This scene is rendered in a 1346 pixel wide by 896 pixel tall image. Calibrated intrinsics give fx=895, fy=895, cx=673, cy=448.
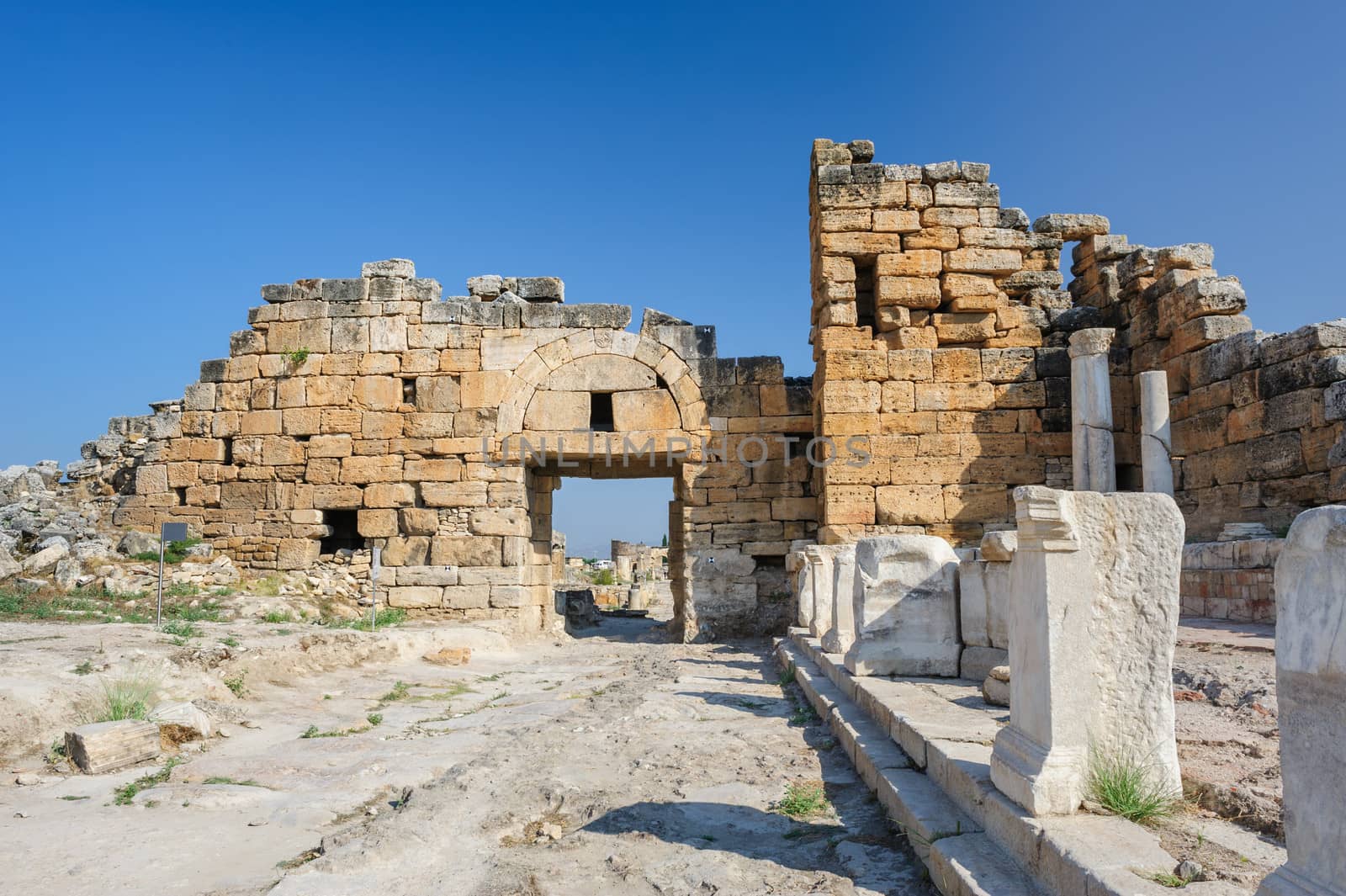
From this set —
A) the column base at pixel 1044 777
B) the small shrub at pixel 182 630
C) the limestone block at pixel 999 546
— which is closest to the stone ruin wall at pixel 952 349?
the limestone block at pixel 999 546

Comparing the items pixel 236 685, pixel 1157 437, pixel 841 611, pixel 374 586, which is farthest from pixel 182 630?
pixel 1157 437

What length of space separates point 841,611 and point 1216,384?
6.05m

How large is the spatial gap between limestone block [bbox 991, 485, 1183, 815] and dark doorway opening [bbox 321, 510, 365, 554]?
1186 cm

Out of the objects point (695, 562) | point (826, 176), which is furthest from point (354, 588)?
point (826, 176)

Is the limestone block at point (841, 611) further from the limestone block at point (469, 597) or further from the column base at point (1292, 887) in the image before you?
the limestone block at point (469, 597)

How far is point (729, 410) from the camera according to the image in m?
12.9

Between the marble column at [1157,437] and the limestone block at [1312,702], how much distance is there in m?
10.0

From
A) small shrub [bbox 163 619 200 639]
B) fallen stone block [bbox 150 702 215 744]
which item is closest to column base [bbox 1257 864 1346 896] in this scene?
fallen stone block [bbox 150 702 215 744]

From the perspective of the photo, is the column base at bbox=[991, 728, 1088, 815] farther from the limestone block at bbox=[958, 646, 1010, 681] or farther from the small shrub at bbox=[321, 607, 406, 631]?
the small shrub at bbox=[321, 607, 406, 631]

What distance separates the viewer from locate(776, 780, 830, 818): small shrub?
13.1 feet

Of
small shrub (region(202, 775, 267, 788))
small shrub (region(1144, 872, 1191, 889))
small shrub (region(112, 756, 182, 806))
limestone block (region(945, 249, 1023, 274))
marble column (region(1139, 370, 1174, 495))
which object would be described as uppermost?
limestone block (region(945, 249, 1023, 274))

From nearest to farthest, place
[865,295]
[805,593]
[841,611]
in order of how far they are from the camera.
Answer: [841,611], [805,593], [865,295]

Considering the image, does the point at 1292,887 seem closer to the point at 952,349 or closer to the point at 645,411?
the point at 952,349

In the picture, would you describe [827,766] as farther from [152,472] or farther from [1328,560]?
[152,472]
